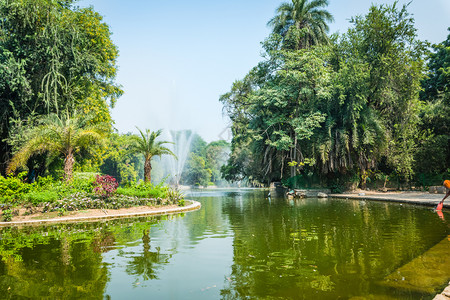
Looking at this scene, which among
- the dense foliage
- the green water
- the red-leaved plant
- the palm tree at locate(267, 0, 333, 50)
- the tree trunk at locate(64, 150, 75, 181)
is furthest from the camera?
the palm tree at locate(267, 0, 333, 50)

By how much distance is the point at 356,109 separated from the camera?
87.6ft

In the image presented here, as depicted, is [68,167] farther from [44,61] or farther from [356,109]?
[356,109]

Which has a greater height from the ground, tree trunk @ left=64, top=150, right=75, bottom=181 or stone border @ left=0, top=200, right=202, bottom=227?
tree trunk @ left=64, top=150, right=75, bottom=181

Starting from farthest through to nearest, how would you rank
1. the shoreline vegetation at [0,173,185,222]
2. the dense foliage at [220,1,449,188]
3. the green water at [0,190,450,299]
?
the dense foliage at [220,1,449,188] → the shoreline vegetation at [0,173,185,222] → the green water at [0,190,450,299]

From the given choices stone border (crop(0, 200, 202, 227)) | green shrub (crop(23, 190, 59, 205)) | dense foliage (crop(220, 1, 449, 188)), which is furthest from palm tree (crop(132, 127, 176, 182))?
dense foliage (crop(220, 1, 449, 188))

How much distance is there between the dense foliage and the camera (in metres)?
26.5

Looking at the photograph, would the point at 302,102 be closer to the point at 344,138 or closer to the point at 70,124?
the point at 344,138

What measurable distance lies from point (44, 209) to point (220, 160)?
325 ft

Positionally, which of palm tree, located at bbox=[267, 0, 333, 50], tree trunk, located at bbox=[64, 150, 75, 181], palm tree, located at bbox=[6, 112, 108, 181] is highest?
palm tree, located at bbox=[267, 0, 333, 50]

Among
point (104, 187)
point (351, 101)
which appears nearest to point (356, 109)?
point (351, 101)

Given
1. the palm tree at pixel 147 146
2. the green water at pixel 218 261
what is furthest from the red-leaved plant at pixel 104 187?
the palm tree at pixel 147 146

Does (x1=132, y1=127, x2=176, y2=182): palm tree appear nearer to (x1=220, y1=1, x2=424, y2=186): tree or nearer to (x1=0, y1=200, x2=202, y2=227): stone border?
(x1=0, y1=200, x2=202, y2=227): stone border

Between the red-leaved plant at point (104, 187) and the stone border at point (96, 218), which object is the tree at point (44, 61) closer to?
the red-leaved plant at point (104, 187)

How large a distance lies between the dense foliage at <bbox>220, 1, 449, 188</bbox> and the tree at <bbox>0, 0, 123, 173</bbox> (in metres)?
16.4
